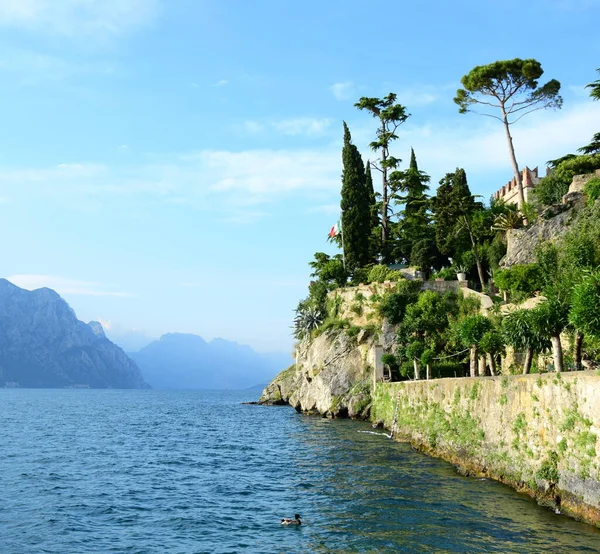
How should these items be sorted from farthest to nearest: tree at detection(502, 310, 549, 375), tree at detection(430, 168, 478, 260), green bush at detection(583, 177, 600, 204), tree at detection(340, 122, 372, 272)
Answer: tree at detection(340, 122, 372, 272) → tree at detection(430, 168, 478, 260) → green bush at detection(583, 177, 600, 204) → tree at detection(502, 310, 549, 375)

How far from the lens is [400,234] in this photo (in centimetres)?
6400

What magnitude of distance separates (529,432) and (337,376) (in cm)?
3454

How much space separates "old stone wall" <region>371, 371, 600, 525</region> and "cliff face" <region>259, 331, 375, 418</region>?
20.7 meters

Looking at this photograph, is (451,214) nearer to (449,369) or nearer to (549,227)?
(549,227)

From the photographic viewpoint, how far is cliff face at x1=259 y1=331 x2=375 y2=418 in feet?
159

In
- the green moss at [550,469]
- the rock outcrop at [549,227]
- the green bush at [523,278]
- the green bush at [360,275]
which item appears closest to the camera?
the green moss at [550,469]

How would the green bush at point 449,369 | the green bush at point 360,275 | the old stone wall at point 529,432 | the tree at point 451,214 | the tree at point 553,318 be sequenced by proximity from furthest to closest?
the green bush at point 360,275
the tree at point 451,214
the green bush at point 449,369
the tree at point 553,318
the old stone wall at point 529,432

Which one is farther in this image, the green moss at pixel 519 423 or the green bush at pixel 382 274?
the green bush at pixel 382 274

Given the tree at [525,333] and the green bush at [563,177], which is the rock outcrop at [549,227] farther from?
the tree at [525,333]

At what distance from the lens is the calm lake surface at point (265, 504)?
13867mm

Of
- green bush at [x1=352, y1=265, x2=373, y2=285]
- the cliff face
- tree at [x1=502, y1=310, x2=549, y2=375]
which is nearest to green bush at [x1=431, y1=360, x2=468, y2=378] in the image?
the cliff face

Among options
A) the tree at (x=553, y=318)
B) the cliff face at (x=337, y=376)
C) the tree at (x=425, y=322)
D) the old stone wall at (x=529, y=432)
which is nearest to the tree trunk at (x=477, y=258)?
the tree at (x=425, y=322)

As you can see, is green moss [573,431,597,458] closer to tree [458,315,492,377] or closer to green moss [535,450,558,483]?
green moss [535,450,558,483]

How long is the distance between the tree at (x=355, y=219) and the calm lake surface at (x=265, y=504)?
31.5 metres
